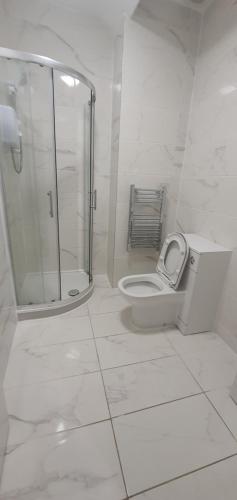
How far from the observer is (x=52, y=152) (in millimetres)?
1866

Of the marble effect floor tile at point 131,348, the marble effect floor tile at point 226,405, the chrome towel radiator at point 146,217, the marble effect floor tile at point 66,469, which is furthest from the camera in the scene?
the chrome towel radiator at point 146,217

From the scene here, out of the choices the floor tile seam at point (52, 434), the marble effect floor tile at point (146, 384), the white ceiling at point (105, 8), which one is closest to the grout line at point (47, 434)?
the floor tile seam at point (52, 434)

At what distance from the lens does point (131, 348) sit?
158cm

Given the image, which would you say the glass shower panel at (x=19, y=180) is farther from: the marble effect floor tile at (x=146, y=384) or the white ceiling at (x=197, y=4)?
the white ceiling at (x=197, y=4)

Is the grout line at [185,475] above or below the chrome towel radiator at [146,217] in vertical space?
below

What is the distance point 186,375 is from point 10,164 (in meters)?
2.01

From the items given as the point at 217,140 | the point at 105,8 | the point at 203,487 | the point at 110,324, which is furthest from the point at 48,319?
the point at 105,8

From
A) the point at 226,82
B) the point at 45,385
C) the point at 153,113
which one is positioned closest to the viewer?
the point at 45,385

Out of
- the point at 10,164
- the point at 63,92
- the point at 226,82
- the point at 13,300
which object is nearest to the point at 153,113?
the point at 226,82

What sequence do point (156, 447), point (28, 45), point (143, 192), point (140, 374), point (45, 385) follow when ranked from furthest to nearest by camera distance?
point (143, 192)
point (28, 45)
point (140, 374)
point (45, 385)
point (156, 447)

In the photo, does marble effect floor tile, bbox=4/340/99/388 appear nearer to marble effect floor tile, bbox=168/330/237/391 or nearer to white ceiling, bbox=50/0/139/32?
marble effect floor tile, bbox=168/330/237/391

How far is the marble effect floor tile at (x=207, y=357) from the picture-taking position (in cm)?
138

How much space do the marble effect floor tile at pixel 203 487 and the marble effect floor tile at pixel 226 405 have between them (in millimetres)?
196

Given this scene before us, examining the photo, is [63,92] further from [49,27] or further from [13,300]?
[13,300]
